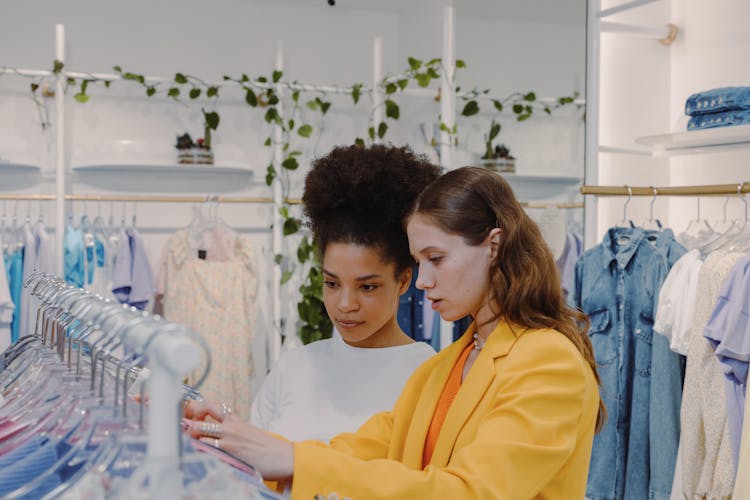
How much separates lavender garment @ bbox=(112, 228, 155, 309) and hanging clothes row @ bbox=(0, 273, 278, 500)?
281 cm

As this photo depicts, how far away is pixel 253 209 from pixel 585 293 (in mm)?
2253

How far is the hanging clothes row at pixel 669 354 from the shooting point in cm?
258

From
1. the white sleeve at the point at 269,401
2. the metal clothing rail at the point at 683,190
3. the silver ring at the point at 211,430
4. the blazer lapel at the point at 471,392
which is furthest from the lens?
the metal clothing rail at the point at 683,190

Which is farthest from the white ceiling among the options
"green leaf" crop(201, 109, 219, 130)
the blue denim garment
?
"green leaf" crop(201, 109, 219, 130)

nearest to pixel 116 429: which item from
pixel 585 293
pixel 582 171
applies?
pixel 585 293

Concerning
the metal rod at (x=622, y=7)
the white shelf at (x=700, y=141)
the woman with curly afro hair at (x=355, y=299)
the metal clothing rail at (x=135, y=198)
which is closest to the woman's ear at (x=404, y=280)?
the woman with curly afro hair at (x=355, y=299)

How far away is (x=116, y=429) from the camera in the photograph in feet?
3.14

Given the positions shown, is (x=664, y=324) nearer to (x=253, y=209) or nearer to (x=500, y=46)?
(x=500, y=46)

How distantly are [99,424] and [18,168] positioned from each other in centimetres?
380

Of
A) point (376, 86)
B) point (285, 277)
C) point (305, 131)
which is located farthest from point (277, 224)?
point (376, 86)

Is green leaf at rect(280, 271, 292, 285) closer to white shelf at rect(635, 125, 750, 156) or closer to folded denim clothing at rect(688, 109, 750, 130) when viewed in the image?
white shelf at rect(635, 125, 750, 156)

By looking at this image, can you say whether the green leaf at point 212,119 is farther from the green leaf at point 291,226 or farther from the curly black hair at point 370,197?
the curly black hair at point 370,197

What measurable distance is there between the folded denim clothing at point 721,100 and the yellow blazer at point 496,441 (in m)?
1.97

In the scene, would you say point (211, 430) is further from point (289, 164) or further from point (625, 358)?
point (289, 164)
